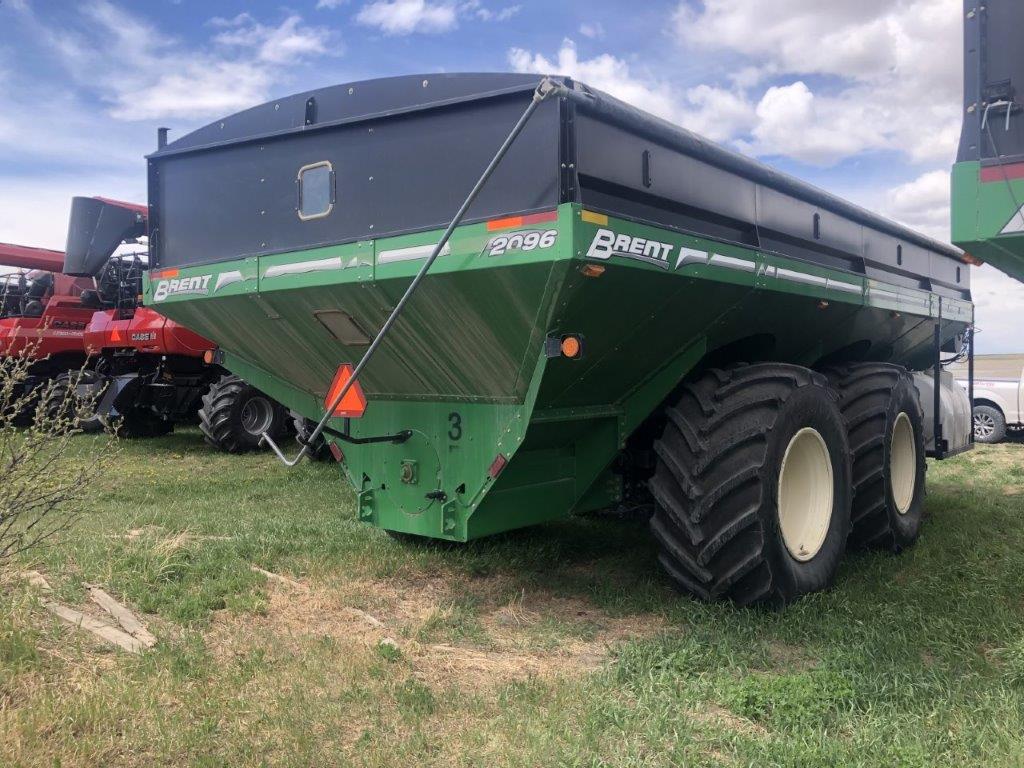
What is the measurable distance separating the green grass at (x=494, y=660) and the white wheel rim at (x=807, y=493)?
Result: 0.34 metres

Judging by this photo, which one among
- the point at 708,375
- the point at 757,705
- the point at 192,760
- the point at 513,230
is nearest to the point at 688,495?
the point at 708,375

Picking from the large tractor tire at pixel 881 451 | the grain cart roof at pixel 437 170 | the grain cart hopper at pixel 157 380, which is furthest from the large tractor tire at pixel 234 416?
the large tractor tire at pixel 881 451

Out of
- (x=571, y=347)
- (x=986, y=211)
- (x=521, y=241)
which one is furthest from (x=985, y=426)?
(x=521, y=241)

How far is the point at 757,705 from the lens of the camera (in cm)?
334

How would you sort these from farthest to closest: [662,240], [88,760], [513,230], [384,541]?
[384,541]
[662,240]
[513,230]
[88,760]

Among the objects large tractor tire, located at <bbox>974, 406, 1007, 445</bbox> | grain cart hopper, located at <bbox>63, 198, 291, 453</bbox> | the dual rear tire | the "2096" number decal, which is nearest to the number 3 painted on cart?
the dual rear tire

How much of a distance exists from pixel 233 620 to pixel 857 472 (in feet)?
13.1

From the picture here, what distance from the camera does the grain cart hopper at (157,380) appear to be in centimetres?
1205

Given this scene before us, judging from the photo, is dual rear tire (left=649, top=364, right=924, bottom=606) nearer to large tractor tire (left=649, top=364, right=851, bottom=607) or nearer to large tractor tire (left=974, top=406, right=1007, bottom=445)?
large tractor tire (left=649, top=364, right=851, bottom=607)

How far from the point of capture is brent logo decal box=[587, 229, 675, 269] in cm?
357

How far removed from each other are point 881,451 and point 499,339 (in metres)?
3.15

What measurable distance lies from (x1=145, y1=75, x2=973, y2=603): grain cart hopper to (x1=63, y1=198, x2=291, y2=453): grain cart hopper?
6590mm

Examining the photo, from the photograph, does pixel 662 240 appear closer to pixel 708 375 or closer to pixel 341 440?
pixel 708 375

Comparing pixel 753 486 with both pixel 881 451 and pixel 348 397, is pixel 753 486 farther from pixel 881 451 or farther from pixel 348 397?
pixel 348 397
